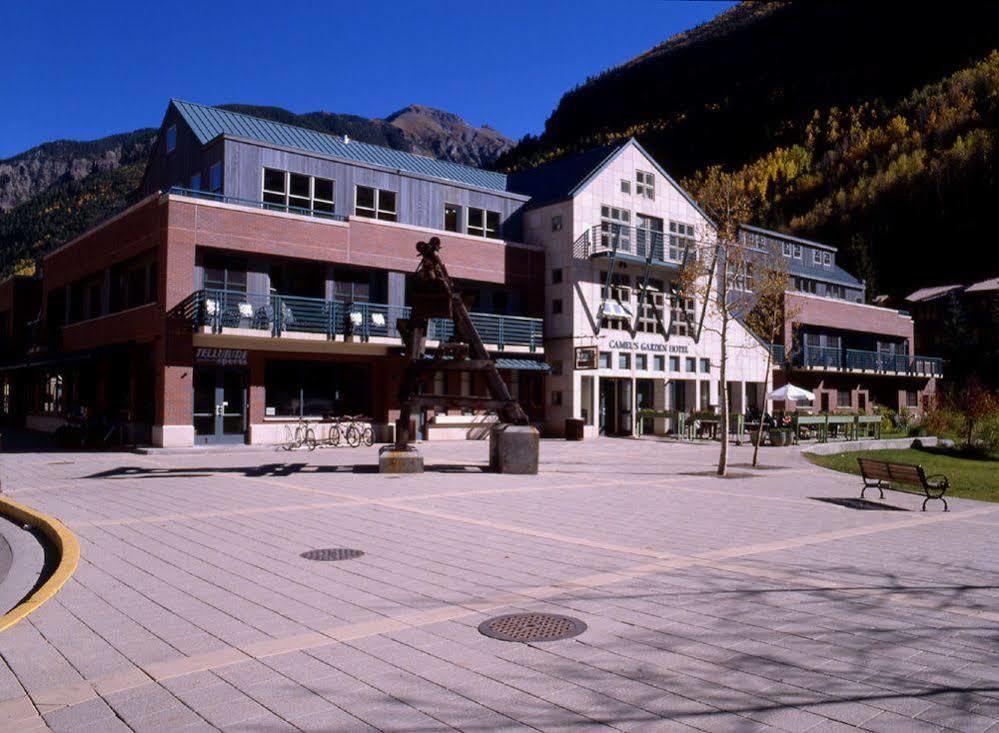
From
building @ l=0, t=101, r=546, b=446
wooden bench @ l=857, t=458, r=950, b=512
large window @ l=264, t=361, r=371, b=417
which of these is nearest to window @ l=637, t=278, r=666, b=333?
building @ l=0, t=101, r=546, b=446

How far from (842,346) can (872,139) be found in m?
97.7

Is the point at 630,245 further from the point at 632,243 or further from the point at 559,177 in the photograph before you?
the point at 559,177

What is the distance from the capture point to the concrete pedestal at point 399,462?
18484mm

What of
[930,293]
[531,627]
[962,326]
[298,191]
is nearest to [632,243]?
[298,191]

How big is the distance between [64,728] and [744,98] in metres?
189

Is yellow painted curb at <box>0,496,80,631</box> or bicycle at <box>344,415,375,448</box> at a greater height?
bicycle at <box>344,415,375,448</box>

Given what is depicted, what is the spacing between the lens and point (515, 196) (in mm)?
38438

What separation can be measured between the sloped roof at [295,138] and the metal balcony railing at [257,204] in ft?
7.96

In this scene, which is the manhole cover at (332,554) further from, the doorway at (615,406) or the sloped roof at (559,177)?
the doorway at (615,406)

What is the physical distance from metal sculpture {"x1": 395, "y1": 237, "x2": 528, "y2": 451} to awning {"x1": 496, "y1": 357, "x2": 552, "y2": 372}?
14209 millimetres

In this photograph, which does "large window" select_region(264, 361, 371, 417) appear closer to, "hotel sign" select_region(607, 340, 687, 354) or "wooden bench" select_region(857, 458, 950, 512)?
"hotel sign" select_region(607, 340, 687, 354)

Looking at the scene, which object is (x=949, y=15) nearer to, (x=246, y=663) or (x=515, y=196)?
(x=515, y=196)

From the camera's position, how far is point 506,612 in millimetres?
6484

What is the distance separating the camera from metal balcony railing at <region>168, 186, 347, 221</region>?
94.5 feet
